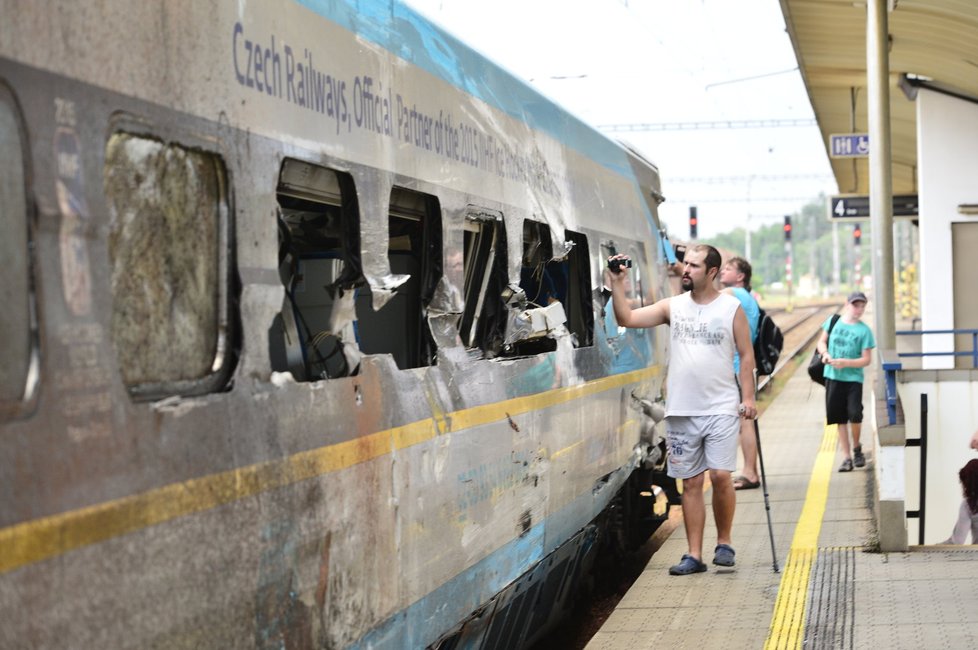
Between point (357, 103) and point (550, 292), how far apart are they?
3.47m

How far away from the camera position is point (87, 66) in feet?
9.32

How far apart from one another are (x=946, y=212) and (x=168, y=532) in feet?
58.9

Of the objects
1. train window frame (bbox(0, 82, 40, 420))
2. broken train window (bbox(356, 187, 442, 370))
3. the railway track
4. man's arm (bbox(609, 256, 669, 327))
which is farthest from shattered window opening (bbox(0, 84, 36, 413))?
the railway track

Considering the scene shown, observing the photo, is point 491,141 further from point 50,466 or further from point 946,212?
point 946,212

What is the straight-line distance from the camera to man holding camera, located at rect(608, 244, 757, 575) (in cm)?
741

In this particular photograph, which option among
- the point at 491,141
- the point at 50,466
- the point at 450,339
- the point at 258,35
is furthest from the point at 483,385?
the point at 50,466

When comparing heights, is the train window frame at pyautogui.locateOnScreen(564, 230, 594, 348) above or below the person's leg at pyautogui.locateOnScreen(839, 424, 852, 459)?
above

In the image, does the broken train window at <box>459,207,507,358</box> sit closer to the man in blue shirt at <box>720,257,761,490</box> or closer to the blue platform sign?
the man in blue shirt at <box>720,257,761,490</box>

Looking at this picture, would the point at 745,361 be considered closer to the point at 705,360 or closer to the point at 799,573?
the point at 705,360

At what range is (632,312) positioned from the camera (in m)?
7.49

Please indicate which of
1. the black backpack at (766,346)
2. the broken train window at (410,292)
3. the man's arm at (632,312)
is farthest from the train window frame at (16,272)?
the black backpack at (766,346)

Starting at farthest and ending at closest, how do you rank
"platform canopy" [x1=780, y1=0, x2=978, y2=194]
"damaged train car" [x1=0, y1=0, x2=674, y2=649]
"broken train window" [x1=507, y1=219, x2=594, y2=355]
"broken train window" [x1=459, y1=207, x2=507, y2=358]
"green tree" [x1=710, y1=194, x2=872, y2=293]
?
1. "green tree" [x1=710, y1=194, x2=872, y2=293]
2. "platform canopy" [x1=780, y1=0, x2=978, y2=194]
3. "broken train window" [x1=507, y1=219, x2=594, y2=355]
4. "broken train window" [x1=459, y1=207, x2=507, y2=358]
5. "damaged train car" [x1=0, y1=0, x2=674, y2=649]

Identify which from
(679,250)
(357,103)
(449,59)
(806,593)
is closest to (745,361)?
(806,593)

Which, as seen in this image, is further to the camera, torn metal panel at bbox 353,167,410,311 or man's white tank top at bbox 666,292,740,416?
man's white tank top at bbox 666,292,740,416
